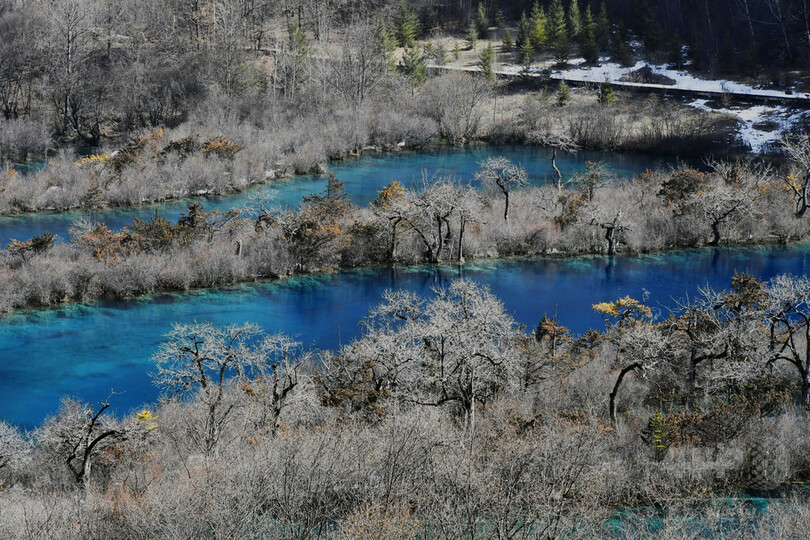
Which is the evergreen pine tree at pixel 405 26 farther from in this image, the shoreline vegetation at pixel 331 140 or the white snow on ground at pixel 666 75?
the white snow on ground at pixel 666 75

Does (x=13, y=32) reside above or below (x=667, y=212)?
above

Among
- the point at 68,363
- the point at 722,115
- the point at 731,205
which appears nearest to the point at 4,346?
the point at 68,363

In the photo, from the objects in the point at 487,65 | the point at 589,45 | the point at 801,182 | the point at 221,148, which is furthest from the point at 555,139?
the point at 221,148

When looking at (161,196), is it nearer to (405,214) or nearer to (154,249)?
(154,249)

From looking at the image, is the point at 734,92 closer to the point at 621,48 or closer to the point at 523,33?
the point at 621,48

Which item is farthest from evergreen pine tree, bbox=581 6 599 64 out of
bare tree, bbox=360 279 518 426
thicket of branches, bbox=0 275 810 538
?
bare tree, bbox=360 279 518 426

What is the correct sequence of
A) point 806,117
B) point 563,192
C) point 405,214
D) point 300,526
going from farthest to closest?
point 806,117
point 563,192
point 405,214
point 300,526

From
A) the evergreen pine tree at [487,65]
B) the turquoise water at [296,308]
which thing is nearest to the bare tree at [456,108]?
the evergreen pine tree at [487,65]
